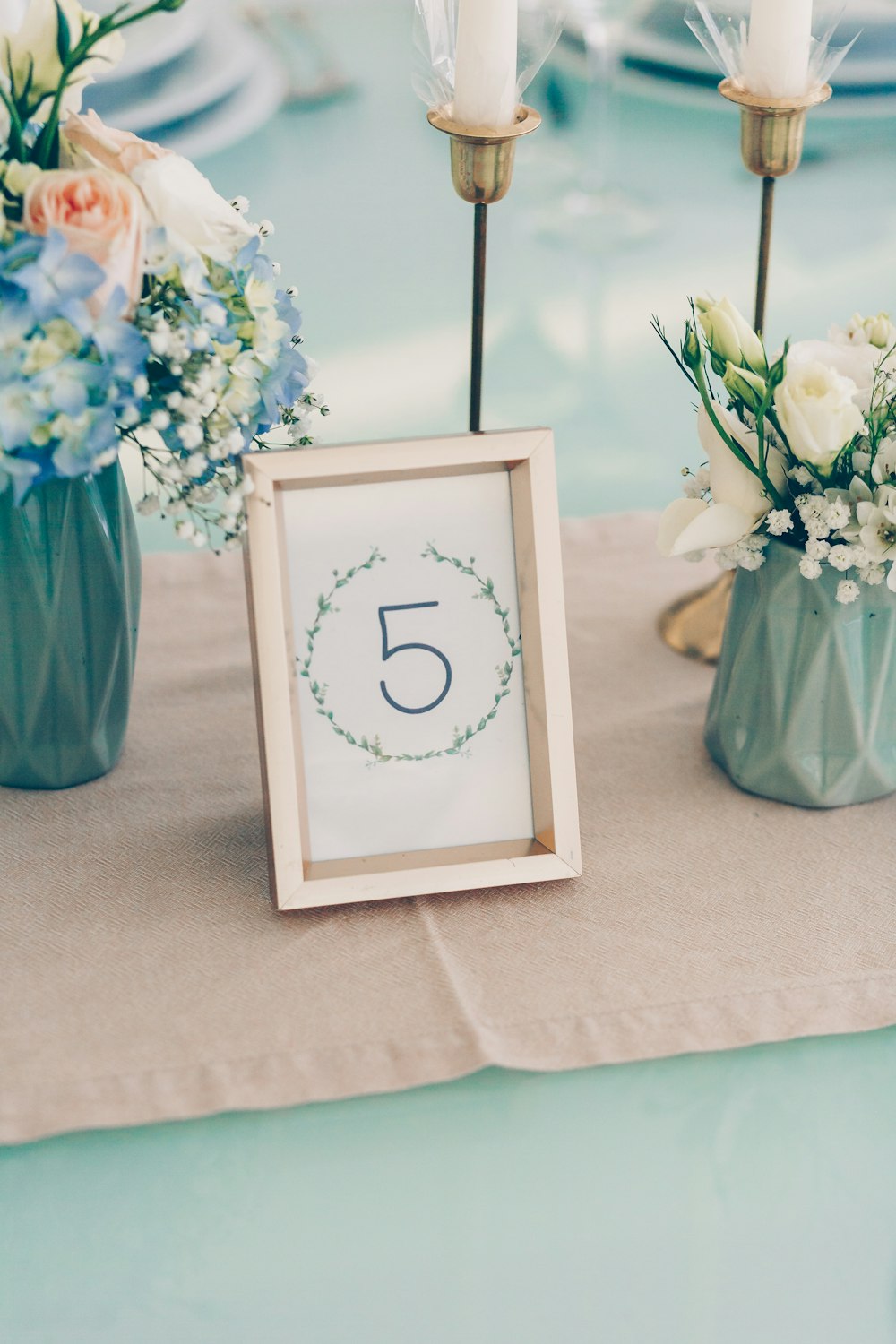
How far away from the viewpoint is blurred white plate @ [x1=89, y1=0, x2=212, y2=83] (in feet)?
4.99

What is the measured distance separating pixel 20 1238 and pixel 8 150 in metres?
0.54

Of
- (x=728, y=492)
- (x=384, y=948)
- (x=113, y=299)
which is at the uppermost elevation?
(x=113, y=299)

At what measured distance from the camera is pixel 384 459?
0.71 m

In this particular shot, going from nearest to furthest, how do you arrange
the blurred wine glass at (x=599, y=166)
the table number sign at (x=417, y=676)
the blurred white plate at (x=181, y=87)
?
the table number sign at (x=417, y=676)
the blurred white plate at (x=181, y=87)
the blurred wine glass at (x=599, y=166)

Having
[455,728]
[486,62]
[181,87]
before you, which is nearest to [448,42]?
[486,62]

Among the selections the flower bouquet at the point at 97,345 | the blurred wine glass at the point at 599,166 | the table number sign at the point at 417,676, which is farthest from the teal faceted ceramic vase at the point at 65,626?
the blurred wine glass at the point at 599,166

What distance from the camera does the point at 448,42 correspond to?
811mm

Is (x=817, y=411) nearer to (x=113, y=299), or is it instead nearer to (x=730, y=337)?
(x=730, y=337)

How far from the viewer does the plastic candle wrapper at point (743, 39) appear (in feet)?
2.79

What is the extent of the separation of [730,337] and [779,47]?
22 cm

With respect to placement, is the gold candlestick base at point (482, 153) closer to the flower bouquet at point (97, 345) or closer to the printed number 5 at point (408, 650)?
the flower bouquet at point (97, 345)

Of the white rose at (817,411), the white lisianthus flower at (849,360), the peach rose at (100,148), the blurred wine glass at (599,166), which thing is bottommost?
the white rose at (817,411)

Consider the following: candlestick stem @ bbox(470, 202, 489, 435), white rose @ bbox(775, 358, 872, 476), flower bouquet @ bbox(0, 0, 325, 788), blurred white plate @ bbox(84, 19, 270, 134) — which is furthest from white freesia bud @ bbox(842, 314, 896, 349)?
blurred white plate @ bbox(84, 19, 270, 134)

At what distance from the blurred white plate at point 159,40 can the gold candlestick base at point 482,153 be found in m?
0.87
